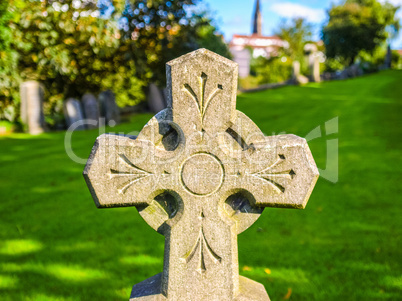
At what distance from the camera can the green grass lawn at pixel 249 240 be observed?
353cm

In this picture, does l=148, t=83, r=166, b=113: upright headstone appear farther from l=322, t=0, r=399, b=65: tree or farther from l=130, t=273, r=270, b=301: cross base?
l=322, t=0, r=399, b=65: tree

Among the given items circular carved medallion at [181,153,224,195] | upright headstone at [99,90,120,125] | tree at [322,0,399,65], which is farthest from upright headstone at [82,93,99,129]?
tree at [322,0,399,65]

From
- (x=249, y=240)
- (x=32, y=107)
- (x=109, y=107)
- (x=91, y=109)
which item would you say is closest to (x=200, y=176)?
(x=249, y=240)

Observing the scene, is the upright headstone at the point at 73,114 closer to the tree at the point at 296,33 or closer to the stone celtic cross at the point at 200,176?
the stone celtic cross at the point at 200,176

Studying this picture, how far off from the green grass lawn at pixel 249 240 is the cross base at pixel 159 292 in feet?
2.66

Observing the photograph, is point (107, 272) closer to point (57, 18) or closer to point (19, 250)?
point (19, 250)

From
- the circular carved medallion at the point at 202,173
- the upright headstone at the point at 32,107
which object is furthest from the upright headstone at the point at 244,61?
the circular carved medallion at the point at 202,173

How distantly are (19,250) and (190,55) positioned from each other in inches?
134

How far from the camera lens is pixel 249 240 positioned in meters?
4.54

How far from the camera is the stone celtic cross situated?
91.6 inches

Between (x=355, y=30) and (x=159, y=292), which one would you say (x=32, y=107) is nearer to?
(x=159, y=292)

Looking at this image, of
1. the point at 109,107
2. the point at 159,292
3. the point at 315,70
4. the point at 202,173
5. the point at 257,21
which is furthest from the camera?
the point at 257,21

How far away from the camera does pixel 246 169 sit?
238cm

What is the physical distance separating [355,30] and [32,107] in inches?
1154
